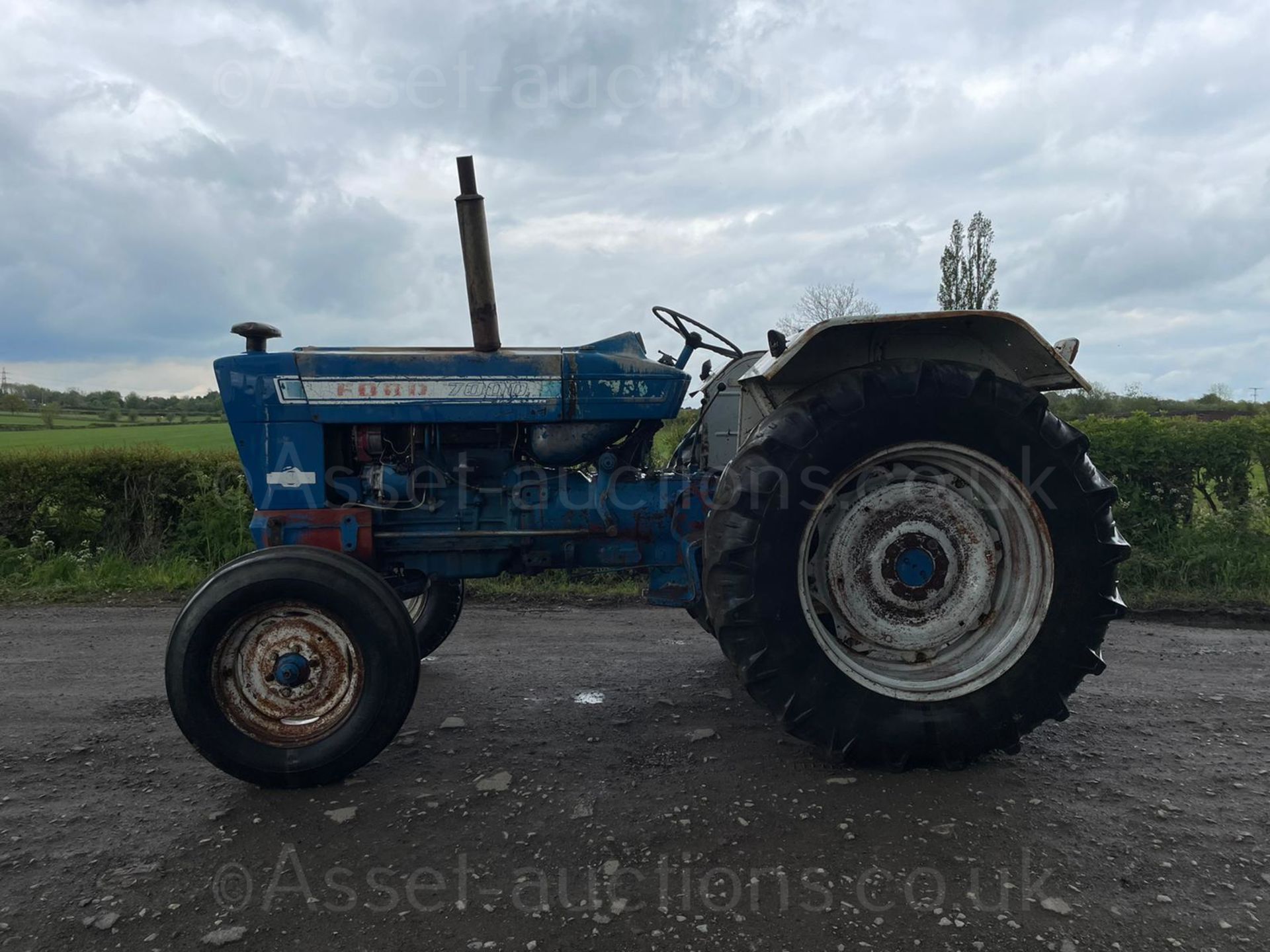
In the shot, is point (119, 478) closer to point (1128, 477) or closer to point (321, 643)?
point (321, 643)

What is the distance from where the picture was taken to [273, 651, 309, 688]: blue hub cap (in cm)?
298

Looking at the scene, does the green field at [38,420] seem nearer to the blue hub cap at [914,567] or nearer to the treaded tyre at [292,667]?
the treaded tyre at [292,667]

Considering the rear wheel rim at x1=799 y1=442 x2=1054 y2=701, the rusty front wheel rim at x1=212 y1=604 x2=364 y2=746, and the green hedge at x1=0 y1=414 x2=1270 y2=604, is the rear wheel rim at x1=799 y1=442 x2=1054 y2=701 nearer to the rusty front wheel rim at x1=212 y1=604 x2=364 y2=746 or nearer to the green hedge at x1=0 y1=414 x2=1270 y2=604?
the rusty front wheel rim at x1=212 y1=604 x2=364 y2=746

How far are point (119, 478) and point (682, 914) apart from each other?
24.8 ft

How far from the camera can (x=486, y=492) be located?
3.76m

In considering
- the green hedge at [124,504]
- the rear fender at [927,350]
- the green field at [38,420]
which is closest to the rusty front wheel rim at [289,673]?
the rear fender at [927,350]

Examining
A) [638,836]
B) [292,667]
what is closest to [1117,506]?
[638,836]

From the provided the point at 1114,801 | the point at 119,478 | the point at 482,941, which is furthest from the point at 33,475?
the point at 1114,801

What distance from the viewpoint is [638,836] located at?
102 inches

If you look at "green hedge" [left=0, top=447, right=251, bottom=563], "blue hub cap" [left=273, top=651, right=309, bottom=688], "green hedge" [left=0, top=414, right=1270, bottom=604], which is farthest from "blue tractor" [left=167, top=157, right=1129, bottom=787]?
"green hedge" [left=0, top=447, right=251, bottom=563]

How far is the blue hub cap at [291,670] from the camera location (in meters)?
2.98

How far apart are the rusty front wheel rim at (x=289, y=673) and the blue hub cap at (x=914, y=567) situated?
2024 millimetres

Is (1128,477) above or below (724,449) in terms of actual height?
below

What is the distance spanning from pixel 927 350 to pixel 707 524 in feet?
3.72
